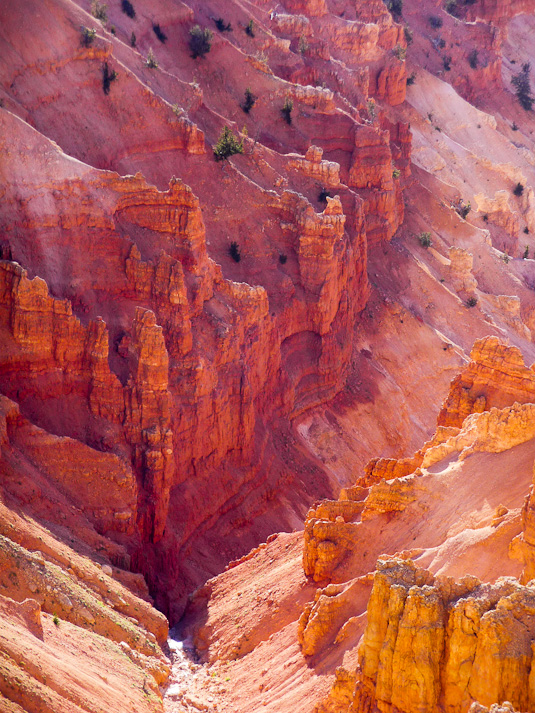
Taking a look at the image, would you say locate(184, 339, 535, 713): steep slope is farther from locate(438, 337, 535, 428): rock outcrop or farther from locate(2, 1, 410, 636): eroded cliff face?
locate(2, 1, 410, 636): eroded cliff face

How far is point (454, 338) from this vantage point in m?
66.6

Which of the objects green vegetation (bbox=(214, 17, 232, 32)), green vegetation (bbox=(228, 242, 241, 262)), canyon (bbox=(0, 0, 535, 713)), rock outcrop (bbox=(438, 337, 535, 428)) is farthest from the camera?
green vegetation (bbox=(214, 17, 232, 32))

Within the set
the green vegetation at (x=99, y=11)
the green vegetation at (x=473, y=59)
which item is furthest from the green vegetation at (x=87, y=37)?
the green vegetation at (x=473, y=59)

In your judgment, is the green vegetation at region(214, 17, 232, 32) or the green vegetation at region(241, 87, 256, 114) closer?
the green vegetation at region(241, 87, 256, 114)

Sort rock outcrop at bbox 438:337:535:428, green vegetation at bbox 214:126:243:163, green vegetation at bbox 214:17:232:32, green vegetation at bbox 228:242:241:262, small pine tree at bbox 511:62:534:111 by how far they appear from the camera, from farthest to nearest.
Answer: small pine tree at bbox 511:62:534:111, green vegetation at bbox 214:17:232:32, green vegetation at bbox 214:126:243:163, green vegetation at bbox 228:242:241:262, rock outcrop at bbox 438:337:535:428

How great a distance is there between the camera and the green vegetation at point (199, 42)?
2409 inches

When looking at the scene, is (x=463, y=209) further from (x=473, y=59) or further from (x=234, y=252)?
(x=234, y=252)

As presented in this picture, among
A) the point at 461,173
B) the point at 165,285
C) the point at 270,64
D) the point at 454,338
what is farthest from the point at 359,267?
the point at 461,173

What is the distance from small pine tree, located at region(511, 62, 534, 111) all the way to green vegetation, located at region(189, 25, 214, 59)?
4716cm

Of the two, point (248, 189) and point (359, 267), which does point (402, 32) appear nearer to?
point (359, 267)

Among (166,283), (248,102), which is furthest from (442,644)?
(248,102)

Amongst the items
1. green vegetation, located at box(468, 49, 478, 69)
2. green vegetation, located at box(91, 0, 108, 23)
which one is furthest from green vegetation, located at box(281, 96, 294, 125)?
green vegetation, located at box(468, 49, 478, 69)

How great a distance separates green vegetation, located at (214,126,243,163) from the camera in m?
52.7

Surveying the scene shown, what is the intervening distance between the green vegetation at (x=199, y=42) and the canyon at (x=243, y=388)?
0.53 ft
